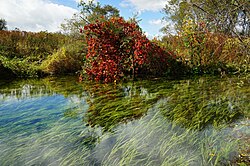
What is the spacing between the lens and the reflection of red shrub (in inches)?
370

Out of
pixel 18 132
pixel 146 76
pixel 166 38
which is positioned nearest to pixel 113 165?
pixel 18 132

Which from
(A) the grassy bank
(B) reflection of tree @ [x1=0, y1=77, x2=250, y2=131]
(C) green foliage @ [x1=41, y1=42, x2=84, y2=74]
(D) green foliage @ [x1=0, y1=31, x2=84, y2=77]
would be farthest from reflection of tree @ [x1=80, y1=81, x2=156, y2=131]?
(D) green foliage @ [x1=0, y1=31, x2=84, y2=77]

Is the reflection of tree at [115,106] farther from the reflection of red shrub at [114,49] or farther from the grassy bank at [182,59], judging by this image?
the grassy bank at [182,59]

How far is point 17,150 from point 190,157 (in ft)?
7.61

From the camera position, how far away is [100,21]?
942cm

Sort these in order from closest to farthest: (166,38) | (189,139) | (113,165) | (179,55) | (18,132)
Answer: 1. (113,165)
2. (189,139)
3. (18,132)
4. (179,55)
5. (166,38)

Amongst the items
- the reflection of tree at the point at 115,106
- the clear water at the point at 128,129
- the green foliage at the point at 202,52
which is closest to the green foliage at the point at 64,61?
the green foliage at the point at 202,52

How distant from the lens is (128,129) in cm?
409

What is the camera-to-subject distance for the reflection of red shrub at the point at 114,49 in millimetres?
9391

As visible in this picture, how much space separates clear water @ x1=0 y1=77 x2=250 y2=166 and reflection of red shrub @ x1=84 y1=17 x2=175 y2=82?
9.11 ft

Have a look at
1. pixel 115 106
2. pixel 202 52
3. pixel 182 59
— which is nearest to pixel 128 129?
pixel 115 106

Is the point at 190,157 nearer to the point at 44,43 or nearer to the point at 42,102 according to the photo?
the point at 42,102

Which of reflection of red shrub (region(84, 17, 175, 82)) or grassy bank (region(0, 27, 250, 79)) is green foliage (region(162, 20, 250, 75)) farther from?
reflection of red shrub (region(84, 17, 175, 82))

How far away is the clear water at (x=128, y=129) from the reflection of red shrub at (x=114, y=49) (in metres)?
2.78
